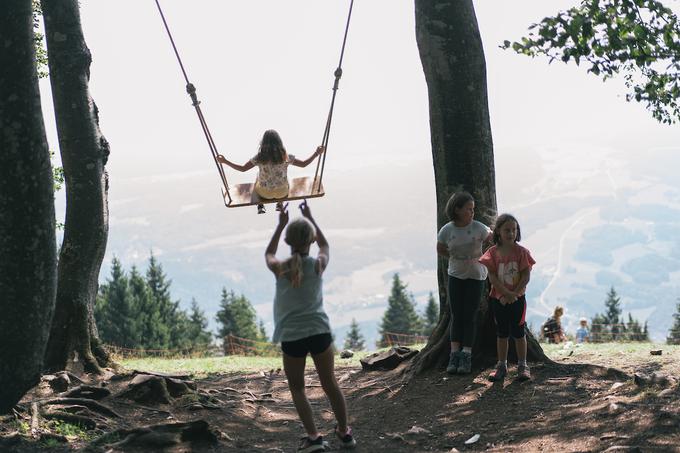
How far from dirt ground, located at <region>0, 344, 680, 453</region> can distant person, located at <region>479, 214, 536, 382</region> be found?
0.67 m

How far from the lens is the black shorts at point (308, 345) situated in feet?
18.3

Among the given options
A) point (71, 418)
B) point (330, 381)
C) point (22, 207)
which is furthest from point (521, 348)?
point (22, 207)

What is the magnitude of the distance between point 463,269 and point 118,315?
228 feet

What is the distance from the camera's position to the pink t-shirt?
734cm

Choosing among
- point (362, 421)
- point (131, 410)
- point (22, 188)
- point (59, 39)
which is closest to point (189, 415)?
point (131, 410)

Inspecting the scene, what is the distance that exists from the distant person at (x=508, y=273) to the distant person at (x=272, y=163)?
3.55 metres

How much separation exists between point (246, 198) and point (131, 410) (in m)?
3.59

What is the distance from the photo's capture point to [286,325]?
554 cm

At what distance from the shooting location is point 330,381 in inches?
229

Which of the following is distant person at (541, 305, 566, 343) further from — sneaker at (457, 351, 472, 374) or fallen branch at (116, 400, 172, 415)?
fallen branch at (116, 400, 172, 415)

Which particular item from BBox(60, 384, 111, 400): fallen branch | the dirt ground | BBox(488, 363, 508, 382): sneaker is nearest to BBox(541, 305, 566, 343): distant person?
the dirt ground

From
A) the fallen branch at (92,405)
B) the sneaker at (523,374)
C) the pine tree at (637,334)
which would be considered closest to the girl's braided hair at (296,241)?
the fallen branch at (92,405)

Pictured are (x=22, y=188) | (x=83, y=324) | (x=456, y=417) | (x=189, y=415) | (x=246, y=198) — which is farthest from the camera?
(x=246, y=198)

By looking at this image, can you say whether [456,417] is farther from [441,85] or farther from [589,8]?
[589,8]
